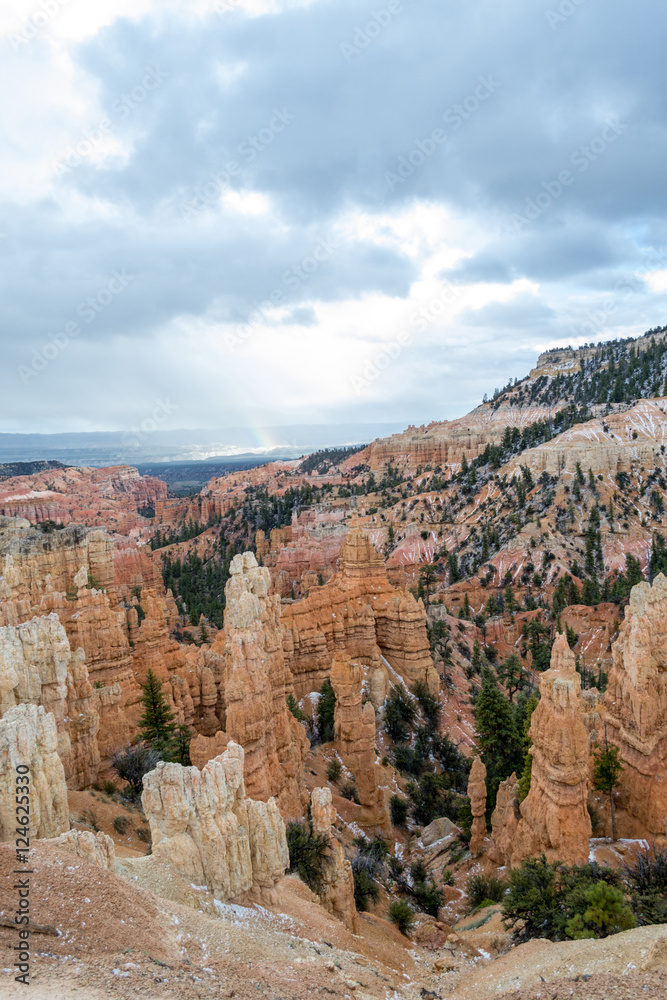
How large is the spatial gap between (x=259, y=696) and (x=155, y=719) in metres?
5.22

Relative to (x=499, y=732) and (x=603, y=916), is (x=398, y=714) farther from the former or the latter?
(x=603, y=916)

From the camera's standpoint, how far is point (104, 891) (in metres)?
9.05

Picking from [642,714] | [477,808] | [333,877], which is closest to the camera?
[333,877]

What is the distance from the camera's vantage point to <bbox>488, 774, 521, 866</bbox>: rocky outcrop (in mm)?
20531

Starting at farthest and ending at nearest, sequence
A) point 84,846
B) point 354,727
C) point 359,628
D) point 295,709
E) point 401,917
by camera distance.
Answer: point 359,628, point 295,709, point 354,727, point 401,917, point 84,846

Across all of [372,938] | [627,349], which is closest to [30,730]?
[372,938]

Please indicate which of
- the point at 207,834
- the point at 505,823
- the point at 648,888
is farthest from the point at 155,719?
the point at 648,888

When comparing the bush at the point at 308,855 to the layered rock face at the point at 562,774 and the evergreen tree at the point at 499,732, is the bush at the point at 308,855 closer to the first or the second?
the layered rock face at the point at 562,774

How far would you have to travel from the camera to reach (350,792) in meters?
26.5

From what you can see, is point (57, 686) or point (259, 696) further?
point (259, 696)

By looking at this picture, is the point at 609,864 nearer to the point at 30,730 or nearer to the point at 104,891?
the point at 104,891

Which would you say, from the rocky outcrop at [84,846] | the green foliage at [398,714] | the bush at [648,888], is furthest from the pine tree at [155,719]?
the bush at [648,888]

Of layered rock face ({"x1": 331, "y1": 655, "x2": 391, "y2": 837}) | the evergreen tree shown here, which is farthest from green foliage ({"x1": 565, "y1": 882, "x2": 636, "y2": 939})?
layered rock face ({"x1": 331, "y1": 655, "x2": 391, "y2": 837})

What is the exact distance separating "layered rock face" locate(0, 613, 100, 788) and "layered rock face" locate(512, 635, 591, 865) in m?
15.1
